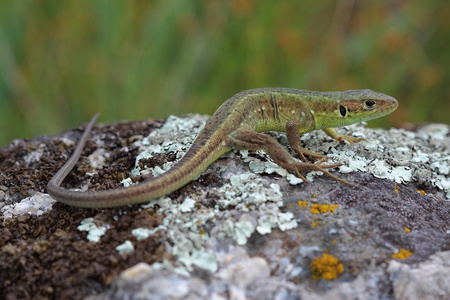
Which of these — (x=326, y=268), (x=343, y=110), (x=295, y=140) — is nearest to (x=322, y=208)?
(x=326, y=268)

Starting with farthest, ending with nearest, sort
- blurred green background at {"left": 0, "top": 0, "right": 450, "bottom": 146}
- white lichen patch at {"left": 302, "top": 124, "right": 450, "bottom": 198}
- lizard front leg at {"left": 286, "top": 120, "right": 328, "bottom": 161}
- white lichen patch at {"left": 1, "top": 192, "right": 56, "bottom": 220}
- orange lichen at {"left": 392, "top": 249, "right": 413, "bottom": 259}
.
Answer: blurred green background at {"left": 0, "top": 0, "right": 450, "bottom": 146}, lizard front leg at {"left": 286, "top": 120, "right": 328, "bottom": 161}, white lichen patch at {"left": 302, "top": 124, "right": 450, "bottom": 198}, white lichen patch at {"left": 1, "top": 192, "right": 56, "bottom": 220}, orange lichen at {"left": 392, "top": 249, "right": 413, "bottom": 259}

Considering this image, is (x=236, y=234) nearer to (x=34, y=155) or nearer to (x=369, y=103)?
(x=369, y=103)

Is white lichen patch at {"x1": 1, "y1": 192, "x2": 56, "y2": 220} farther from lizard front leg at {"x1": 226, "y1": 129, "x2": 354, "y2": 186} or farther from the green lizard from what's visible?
lizard front leg at {"x1": 226, "y1": 129, "x2": 354, "y2": 186}

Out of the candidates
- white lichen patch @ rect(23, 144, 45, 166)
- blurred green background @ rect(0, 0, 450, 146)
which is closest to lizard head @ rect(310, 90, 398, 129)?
blurred green background @ rect(0, 0, 450, 146)

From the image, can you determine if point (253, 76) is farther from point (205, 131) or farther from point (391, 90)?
point (205, 131)

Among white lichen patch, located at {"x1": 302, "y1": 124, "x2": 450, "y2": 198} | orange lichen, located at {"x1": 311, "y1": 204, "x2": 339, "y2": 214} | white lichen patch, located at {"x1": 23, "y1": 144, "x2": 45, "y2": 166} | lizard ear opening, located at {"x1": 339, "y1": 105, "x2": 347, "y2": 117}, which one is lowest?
white lichen patch, located at {"x1": 23, "y1": 144, "x2": 45, "y2": 166}
